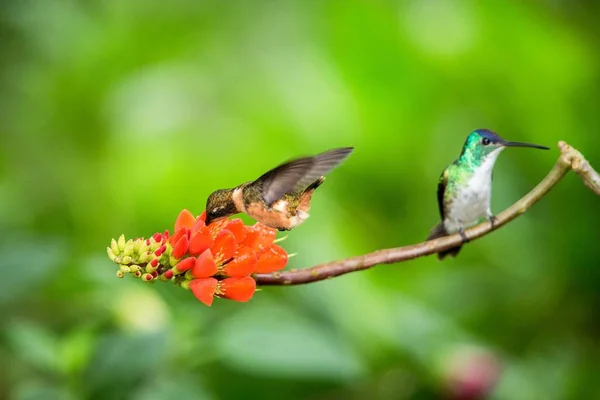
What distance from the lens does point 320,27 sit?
174 inches

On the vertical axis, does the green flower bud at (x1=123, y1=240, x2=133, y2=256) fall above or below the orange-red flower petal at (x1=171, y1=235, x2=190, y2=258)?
below

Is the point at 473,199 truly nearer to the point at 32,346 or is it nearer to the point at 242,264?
the point at 242,264

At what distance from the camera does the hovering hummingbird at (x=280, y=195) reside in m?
0.69

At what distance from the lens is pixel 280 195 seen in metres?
0.72

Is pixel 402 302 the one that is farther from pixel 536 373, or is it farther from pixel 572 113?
pixel 572 113

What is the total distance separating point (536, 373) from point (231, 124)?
220 cm

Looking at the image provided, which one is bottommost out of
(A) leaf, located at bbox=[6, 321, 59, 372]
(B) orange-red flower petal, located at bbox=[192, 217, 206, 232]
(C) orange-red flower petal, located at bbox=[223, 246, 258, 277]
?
(C) orange-red flower petal, located at bbox=[223, 246, 258, 277]

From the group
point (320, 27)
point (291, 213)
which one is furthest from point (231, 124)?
point (291, 213)

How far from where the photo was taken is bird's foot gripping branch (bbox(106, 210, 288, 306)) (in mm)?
749

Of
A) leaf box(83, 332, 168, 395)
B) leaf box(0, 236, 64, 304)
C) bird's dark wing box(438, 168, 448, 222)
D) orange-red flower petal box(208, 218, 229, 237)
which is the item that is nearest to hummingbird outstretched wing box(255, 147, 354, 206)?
orange-red flower petal box(208, 218, 229, 237)

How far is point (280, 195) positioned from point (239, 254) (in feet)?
0.34

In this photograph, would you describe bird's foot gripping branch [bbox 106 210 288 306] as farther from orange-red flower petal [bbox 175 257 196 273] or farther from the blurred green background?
the blurred green background

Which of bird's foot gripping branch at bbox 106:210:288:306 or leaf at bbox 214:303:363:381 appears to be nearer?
bird's foot gripping branch at bbox 106:210:288:306

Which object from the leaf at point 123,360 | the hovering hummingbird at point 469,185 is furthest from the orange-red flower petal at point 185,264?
the leaf at point 123,360
